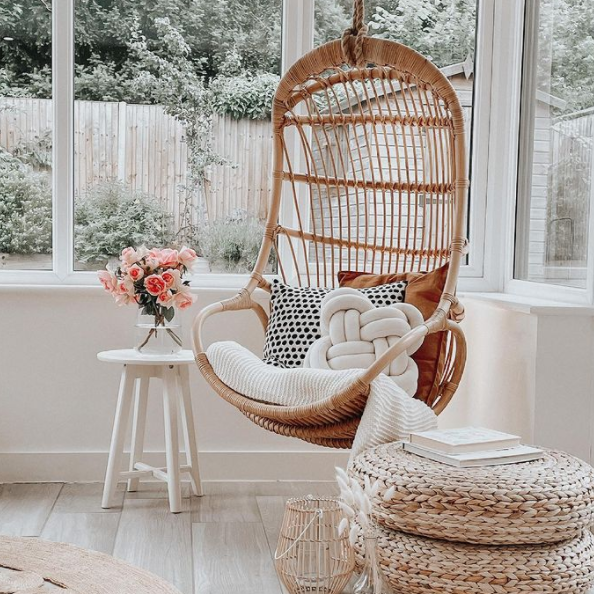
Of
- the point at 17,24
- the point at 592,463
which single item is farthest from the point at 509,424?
the point at 17,24

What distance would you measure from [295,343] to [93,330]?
2.74ft

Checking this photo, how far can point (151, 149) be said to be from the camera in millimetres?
3242

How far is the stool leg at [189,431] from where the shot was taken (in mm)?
2863

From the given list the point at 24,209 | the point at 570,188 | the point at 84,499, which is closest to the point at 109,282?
the point at 24,209

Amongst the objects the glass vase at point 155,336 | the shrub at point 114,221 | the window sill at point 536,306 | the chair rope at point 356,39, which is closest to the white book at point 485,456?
the window sill at point 536,306

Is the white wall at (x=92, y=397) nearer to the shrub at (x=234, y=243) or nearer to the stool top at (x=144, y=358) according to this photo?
the shrub at (x=234, y=243)

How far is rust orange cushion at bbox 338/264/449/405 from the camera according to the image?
2545 millimetres

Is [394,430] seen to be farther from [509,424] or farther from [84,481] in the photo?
[84,481]

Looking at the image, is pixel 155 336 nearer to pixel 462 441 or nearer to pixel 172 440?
pixel 172 440

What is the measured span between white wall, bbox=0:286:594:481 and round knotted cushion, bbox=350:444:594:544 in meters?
1.00

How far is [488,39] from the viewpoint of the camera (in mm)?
3330

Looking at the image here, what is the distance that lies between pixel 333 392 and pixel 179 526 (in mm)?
691

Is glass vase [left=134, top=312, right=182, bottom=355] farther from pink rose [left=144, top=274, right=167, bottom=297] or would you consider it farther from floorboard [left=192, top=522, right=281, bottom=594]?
floorboard [left=192, top=522, right=281, bottom=594]

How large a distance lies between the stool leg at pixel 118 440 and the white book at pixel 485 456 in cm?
109
